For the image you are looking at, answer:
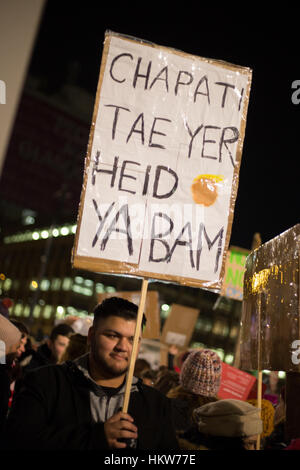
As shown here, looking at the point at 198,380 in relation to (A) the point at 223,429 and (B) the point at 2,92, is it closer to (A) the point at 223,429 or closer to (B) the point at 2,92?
(A) the point at 223,429

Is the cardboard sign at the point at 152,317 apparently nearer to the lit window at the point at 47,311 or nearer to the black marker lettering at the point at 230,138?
the black marker lettering at the point at 230,138

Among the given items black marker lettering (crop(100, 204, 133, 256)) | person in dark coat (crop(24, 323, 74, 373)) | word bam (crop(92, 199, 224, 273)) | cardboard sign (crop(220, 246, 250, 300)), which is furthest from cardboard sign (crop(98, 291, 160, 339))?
black marker lettering (crop(100, 204, 133, 256))

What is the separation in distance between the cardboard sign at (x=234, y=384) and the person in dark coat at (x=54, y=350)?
2.03m

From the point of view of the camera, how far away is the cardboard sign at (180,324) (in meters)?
10.1

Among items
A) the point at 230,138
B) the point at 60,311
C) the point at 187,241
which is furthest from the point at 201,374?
the point at 60,311

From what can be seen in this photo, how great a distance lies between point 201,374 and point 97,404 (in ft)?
4.63

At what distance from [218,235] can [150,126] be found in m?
0.81

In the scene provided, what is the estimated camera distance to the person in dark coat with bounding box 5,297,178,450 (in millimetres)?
2406

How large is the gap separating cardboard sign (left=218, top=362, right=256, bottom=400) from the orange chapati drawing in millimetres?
2960

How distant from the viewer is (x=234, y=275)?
792 cm

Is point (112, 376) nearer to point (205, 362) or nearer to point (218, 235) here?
point (218, 235)

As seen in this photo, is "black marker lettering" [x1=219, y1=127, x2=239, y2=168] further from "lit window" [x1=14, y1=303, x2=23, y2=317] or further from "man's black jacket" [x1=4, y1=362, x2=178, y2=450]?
"lit window" [x1=14, y1=303, x2=23, y2=317]

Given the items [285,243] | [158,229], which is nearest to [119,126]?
[158,229]

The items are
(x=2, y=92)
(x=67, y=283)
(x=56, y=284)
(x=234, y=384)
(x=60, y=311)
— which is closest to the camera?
(x=2, y=92)
